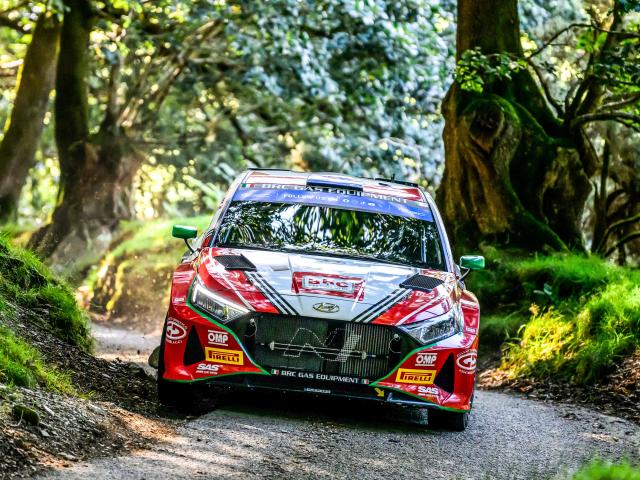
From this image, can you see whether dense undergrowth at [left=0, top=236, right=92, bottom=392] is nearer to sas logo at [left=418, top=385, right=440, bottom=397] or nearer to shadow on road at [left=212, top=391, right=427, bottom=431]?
shadow on road at [left=212, top=391, right=427, bottom=431]

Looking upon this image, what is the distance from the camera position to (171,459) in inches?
241

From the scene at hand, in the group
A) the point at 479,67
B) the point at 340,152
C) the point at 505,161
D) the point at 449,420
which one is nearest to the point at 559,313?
the point at 505,161

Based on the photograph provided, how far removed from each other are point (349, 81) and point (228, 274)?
14230 millimetres

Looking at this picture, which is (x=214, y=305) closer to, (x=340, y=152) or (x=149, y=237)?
(x=149, y=237)

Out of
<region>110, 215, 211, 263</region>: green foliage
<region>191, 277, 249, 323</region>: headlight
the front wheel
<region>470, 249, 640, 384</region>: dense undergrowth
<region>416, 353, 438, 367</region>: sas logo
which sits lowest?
<region>110, 215, 211, 263</region>: green foliage

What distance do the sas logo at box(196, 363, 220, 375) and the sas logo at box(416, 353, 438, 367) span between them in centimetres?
138

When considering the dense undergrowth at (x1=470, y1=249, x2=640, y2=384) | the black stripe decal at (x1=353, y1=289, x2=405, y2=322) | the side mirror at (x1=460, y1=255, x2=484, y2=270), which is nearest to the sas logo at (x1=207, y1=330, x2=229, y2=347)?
the black stripe decal at (x1=353, y1=289, x2=405, y2=322)

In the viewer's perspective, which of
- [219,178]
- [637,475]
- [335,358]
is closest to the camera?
[637,475]

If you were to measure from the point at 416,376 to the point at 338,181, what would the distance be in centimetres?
257

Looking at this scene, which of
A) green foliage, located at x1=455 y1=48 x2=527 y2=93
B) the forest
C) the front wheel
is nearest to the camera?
the front wheel

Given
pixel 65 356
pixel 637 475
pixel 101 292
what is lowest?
pixel 101 292

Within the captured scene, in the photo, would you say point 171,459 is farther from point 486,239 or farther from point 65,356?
point 486,239

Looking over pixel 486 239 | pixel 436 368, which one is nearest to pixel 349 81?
pixel 486 239

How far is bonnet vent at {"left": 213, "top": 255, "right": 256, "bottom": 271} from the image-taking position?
8.09m
